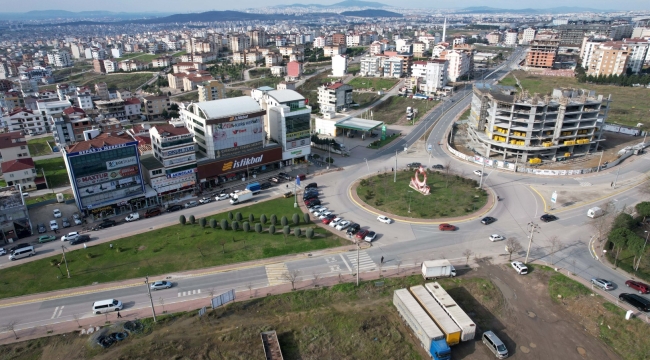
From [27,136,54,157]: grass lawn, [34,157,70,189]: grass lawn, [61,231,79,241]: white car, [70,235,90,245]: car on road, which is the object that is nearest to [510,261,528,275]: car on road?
[70,235,90,245]: car on road

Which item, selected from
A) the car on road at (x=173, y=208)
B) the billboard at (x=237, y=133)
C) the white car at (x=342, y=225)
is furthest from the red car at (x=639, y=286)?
the car on road at (x=173, y=208)

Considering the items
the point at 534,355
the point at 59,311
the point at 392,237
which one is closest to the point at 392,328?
the point at 534,355

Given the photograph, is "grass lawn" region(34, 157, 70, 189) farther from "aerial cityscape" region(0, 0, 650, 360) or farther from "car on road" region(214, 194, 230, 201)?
"car on road" region(214, 194, 230, 201)

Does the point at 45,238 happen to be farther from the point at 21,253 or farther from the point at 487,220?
the point at 487,220

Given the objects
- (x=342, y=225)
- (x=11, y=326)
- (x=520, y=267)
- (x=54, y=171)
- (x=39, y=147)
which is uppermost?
(x=520, y=267)

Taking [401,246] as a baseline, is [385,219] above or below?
above

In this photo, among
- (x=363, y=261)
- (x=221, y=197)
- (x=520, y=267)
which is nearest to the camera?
(x=520, y=267)

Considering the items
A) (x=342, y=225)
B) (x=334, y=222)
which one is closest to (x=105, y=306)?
(x=334, y=222)
